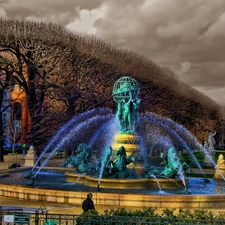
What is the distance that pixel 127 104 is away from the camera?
86.3 feet

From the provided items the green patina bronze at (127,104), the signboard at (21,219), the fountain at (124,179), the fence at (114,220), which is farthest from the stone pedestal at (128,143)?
the signboard at (21,219)

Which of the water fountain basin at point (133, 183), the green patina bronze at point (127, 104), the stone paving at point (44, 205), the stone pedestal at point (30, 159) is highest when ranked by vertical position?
the green patina bronze at point (127, 104)

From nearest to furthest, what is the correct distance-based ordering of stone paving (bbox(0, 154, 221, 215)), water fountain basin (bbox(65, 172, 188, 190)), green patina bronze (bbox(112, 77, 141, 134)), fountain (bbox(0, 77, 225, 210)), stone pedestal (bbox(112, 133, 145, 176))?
stone paving (bbox(0, 154, 221, 215)) < fountain (bbox(0, 77, 225, 210)) < water fountain basin (bbox(65, 172, 188, 190)) < stone pedestal (bbox(112, 133, 145, 176)) < green patina bronze (bbox(112, 77, 141, 134))

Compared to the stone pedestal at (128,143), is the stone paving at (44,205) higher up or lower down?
lower down

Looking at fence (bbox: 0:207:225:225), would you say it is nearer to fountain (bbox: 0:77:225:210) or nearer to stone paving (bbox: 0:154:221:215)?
stone paving (bbox: 0:154:221:215)

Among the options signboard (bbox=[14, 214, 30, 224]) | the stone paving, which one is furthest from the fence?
the stone paving

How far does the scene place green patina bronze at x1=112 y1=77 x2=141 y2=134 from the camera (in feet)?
86.3

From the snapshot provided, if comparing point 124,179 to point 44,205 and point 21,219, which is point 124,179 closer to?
point 44,205

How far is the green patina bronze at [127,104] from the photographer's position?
26297 millimetres

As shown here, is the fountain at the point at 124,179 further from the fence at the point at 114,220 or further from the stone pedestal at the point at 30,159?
the stone pedestal at the point at 30,159

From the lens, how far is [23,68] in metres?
44.7

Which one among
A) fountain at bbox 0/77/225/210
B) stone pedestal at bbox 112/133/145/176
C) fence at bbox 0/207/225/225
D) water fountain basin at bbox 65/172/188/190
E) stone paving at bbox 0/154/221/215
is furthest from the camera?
stone pedestal at bbox 112/133/145/176

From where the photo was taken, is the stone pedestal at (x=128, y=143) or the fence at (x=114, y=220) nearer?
the fence at (x=114, y=220)

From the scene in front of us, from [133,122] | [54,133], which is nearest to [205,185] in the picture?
[133,122]
